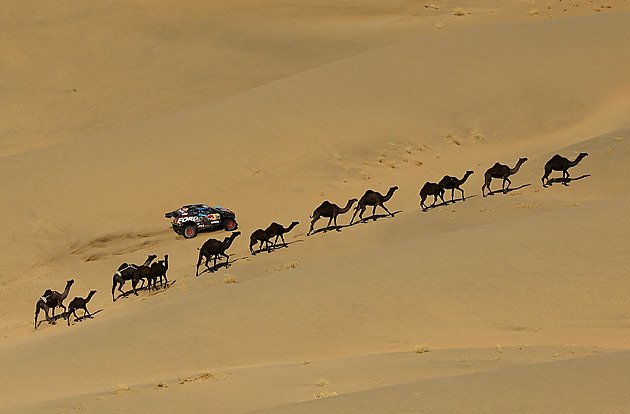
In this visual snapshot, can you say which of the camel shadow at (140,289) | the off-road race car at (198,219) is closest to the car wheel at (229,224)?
the off-road race car at (198,219)

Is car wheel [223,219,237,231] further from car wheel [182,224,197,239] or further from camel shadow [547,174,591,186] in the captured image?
camel shadow [547,174,591,186]

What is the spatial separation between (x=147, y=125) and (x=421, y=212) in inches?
562

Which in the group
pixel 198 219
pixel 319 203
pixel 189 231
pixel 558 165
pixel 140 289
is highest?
pixel 198 219

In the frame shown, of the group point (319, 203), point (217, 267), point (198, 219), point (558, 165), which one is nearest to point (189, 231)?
point (198, 219)

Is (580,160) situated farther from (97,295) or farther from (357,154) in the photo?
(97,295)

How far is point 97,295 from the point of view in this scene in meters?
27.5

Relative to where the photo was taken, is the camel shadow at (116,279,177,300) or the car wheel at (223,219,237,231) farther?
the car wheel at (223,219,237,231)

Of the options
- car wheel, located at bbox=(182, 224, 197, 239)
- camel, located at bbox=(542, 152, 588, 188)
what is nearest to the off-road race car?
car wheel, located at bbox=(182, 224, 197, 239)

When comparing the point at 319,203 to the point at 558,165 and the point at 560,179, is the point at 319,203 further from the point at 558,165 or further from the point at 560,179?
the point at 558,165

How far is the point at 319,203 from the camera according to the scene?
32094 mm

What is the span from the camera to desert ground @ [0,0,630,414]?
16469 millimetres

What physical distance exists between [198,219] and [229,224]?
953mm

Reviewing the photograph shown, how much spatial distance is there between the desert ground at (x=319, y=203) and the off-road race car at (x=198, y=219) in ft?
1.03

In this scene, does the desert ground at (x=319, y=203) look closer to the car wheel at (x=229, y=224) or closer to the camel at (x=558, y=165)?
the car wheel at (x=229, y=224)
